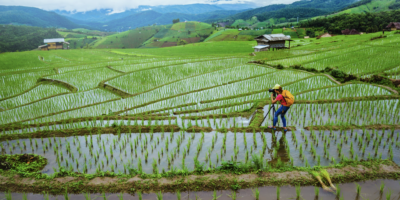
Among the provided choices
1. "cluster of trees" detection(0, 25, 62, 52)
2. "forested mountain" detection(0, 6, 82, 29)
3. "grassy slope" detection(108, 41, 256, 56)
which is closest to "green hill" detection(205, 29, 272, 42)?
"grassy slope" detection(108, 41, 256, 56)

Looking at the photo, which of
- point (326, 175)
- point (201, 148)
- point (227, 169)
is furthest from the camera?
point (201, 148)

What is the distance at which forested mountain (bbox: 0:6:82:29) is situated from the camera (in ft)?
421

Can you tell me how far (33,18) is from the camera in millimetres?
→ 145500

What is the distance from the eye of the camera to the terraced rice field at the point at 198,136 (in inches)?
150

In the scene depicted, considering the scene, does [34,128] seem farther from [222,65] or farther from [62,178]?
[222,65]

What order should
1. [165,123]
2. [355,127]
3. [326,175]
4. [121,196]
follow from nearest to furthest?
[121,196] < [326,175] < [355,127] < [165,123]

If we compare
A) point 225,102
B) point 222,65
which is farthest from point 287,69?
point 225,102

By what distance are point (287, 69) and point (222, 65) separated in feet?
13.7

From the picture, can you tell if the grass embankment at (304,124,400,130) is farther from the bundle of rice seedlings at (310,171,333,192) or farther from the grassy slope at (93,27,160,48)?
the grassy slope at (93,27,160,48)

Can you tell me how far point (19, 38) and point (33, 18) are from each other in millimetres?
114592

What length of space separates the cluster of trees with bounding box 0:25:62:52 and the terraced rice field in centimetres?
4614

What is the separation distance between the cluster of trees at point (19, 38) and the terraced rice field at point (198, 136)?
46143 millimetres

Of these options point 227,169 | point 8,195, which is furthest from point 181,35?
point 8,195

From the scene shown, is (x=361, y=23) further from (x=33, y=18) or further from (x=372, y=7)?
→ (x=33, y=18)
